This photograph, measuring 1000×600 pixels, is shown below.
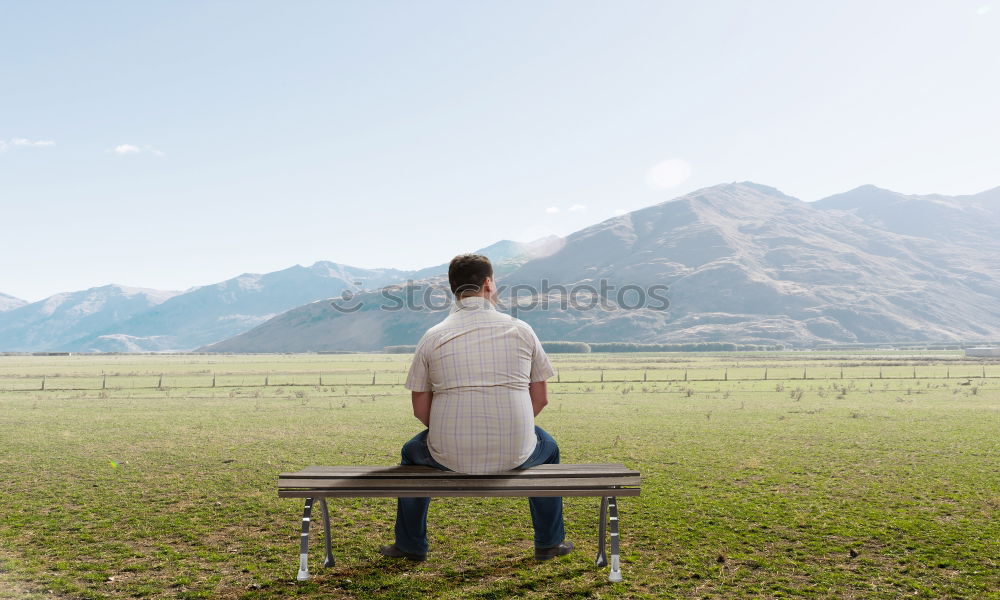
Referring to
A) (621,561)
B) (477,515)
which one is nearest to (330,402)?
(477,515)

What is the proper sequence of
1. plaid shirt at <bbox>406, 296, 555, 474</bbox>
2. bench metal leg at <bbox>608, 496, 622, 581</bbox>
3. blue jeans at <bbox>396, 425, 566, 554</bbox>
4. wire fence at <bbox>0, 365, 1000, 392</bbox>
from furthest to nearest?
wire fence at <bbox>0, 365, 1000, 392</bbox>, blue jeans at <bbox>396, 425, 566, 554</bbox>, bench metal leg at <bbox>608, 496, 622, 581</bbox>, plaid shirt at <bbox>406, 296, 555, 474</bbox>

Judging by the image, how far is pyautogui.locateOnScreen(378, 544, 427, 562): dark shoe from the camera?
21.2 feet

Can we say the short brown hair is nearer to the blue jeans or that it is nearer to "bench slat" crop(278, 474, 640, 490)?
the blue jeans

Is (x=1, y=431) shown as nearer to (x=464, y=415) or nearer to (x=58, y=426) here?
(x=58, y=426)

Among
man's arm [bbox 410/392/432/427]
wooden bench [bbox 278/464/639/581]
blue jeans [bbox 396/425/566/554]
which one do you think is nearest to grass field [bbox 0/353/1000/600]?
blue jeans [bbox 396/425/566/554]

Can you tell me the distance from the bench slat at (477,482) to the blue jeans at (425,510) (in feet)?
1.37

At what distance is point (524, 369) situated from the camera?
5703 mm

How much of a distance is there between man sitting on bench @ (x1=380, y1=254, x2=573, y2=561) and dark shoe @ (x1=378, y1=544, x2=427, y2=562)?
115 centimetres

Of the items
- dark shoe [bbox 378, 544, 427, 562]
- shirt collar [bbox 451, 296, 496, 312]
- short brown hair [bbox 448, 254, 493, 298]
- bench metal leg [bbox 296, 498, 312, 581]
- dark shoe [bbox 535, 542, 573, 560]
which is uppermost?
short brown hair [bbox 448, 254, 493, 298]

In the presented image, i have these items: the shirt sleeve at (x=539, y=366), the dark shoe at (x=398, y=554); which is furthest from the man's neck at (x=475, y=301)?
the dark shoe at (x=398, y=554)

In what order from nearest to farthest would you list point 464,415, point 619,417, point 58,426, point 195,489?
point 464,415
point 195,489
point 58,426
point 619,417

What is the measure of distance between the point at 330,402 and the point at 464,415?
1031 inches

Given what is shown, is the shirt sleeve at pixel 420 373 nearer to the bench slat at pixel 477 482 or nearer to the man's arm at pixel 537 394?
the bench slat at pixel 477 482

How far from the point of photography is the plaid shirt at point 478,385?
5570 mm
